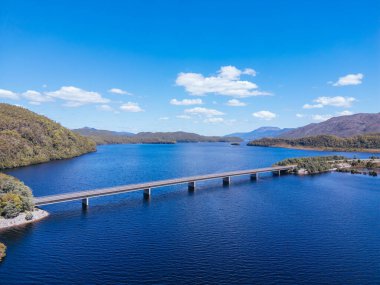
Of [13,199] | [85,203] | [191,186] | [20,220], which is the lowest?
[20,220]

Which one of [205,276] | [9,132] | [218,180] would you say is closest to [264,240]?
[205,276]

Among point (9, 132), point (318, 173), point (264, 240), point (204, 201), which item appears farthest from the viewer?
point (9, 132)

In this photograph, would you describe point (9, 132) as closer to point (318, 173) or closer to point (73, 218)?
point (73, 218)

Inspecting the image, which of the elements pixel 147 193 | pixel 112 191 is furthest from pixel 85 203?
pixel 147 193

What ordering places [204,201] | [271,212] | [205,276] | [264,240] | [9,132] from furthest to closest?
1. [9,132]
2. [204,201]
3. [271,212]
4. [264,240]
5. [205,276]

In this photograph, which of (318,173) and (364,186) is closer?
(364,186)

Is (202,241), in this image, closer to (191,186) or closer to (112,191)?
(112,191)
